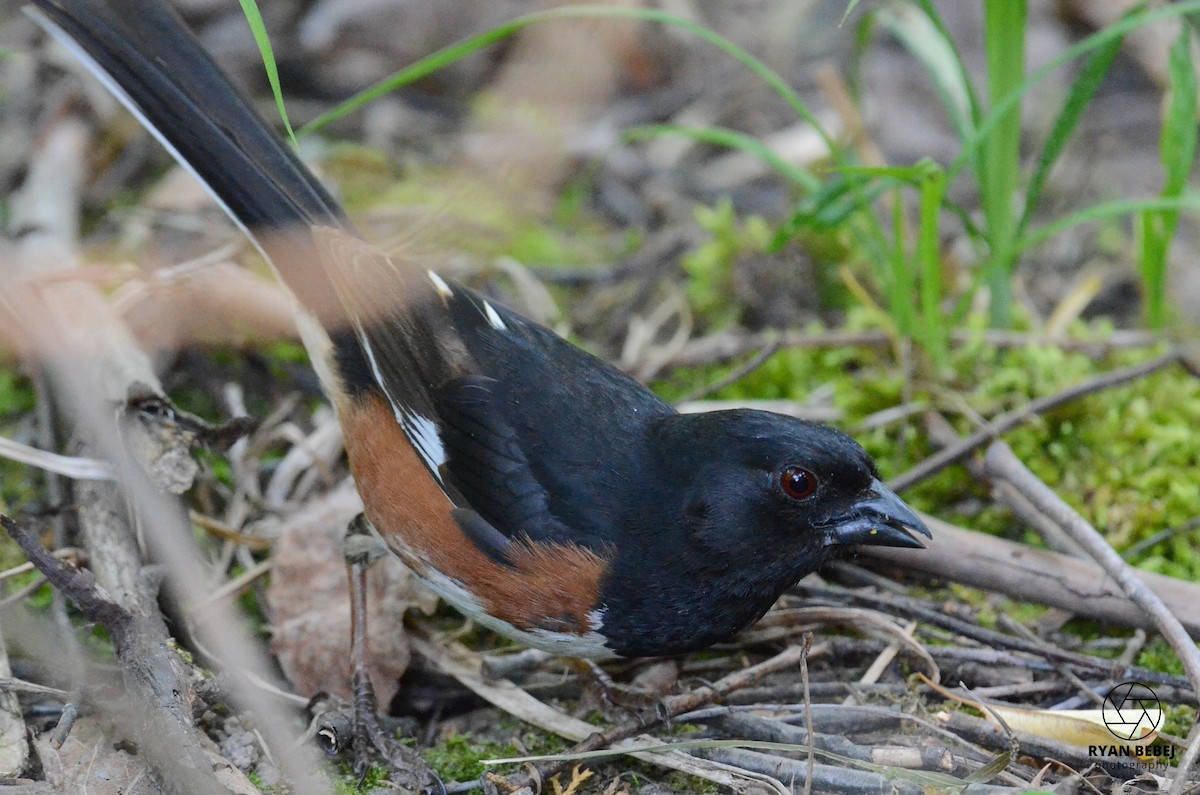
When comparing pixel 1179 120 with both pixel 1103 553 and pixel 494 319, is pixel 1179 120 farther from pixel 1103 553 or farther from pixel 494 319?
pixel 494 319

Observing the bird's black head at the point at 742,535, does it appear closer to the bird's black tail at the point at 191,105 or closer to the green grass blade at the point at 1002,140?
the green grass blade at the point at 1002,140

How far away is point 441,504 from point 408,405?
0.95 ft

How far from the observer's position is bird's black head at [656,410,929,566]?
8.20 feet

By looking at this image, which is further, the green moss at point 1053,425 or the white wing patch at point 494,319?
the green moss at point 1053,425

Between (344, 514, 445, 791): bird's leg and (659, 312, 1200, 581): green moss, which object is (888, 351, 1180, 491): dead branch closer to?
(659, 312, 1200, 581): green moss

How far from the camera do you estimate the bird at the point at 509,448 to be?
253cm

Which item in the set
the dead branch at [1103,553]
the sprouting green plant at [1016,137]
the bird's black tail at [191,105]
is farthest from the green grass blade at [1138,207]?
the bird's black tail at [191,105]

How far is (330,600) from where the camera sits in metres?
3.13

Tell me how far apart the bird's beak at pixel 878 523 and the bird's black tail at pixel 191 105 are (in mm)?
1636

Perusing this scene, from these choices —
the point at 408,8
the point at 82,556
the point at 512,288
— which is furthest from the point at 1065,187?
the point at 82,556

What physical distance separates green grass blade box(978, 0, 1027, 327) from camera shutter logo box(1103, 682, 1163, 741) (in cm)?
135

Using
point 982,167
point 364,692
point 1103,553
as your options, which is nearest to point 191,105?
point 364,692

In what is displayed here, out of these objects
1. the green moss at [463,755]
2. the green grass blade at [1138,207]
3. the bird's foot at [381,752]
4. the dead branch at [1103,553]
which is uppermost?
the green grass blade at [1138,207]

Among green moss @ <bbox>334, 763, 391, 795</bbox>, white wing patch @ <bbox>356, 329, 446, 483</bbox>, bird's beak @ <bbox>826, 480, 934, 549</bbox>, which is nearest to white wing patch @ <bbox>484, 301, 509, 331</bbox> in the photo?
white wing patch @ <bbox>356, 329, 446, 483</bbox>
